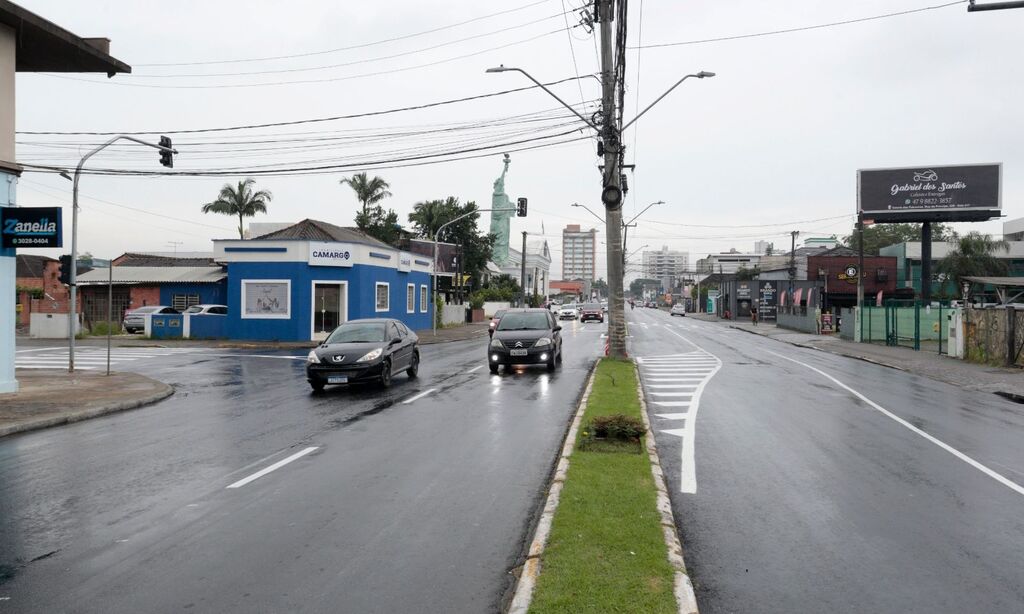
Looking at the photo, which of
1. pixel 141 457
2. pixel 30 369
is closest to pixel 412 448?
pixel 141 457

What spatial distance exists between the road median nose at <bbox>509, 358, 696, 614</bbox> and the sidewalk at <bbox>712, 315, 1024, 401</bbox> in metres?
13.5

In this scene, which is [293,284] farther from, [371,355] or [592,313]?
[592,313]

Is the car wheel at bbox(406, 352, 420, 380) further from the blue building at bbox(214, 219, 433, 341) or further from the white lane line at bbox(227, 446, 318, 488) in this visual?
the blue building at bbox(214, 219, 433, 341)

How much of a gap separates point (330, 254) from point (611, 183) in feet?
60.1

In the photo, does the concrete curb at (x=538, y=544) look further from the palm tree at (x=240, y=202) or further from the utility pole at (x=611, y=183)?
the palm tree at (x=240, y=202)

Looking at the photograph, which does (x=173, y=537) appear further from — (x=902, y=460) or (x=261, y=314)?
(x=261, y=314)

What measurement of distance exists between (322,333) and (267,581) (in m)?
31.3

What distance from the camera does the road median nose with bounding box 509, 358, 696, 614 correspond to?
4395mm

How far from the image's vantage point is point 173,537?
5.81 meters

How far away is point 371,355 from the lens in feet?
51.1

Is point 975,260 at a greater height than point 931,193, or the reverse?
point 931,193

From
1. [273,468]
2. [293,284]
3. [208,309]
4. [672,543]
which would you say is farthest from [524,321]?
[208,309]

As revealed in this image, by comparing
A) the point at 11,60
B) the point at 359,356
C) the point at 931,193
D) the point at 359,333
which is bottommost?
the point at 359,356

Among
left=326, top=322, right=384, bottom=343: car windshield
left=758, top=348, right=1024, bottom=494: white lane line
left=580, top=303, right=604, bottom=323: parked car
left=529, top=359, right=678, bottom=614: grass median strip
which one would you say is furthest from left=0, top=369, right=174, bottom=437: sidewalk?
left=580, top=303, right=604, bottom=323: parked car
